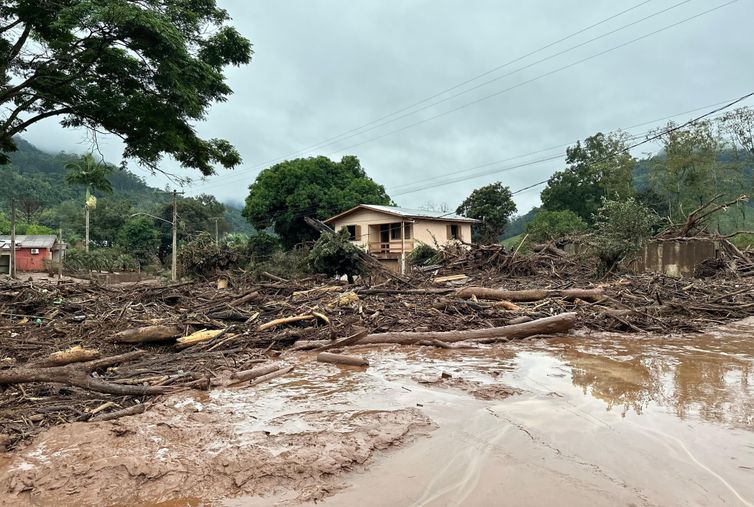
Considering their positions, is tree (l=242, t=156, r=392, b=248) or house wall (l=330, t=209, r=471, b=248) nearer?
house wall (l=330, t=209, r=471, b=248)

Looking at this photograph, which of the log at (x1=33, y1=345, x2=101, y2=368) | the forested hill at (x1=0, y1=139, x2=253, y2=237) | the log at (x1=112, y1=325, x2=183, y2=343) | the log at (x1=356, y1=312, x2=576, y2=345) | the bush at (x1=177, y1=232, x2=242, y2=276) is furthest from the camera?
the forested hill at (x1=0, y1=139, x2=253, y2=237)

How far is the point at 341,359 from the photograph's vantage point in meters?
6.56

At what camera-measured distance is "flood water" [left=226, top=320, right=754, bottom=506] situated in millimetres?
2848

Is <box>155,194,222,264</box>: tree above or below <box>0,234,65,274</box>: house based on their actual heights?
above

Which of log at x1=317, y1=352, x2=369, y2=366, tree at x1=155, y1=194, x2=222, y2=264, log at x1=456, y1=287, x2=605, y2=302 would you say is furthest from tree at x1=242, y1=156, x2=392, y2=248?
log at x1=317, y1=352, x2=369, y2=366

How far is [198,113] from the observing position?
366 inches

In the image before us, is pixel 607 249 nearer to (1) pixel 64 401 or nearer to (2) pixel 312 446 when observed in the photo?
(2) pixel 312 446

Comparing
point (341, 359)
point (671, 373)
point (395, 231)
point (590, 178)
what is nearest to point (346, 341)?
point (341, 359)

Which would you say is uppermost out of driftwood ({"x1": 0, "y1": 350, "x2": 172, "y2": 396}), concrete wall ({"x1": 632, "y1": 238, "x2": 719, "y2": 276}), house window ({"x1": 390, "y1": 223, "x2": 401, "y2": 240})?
house window ({"x1": 390, "y1": 223, "x2": 401, "y2": 240})

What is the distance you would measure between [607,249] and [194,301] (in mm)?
12175

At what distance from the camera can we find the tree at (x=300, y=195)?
33062 mm

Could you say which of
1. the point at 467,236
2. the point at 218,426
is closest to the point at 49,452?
→ the point at 218,426

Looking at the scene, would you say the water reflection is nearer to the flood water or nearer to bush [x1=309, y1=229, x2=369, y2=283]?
the flood water

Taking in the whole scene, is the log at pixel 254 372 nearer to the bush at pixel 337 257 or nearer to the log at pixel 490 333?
the log at pixel 490 333
